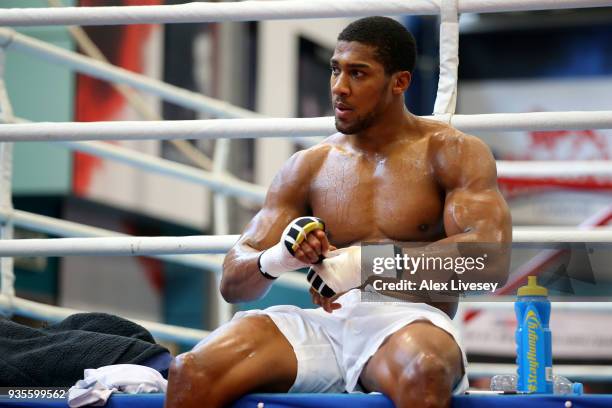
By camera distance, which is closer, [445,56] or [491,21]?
[445,56]

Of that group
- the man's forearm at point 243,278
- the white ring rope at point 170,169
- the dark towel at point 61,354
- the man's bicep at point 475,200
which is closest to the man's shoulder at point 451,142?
the man's bicep at point 475,200

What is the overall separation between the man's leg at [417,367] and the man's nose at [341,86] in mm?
571

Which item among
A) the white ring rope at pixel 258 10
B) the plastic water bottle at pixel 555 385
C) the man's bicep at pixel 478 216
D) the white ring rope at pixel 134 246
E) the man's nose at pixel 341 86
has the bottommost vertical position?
the plastic water bottle at pixel 555 385

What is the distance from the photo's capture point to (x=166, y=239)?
300 centimetres

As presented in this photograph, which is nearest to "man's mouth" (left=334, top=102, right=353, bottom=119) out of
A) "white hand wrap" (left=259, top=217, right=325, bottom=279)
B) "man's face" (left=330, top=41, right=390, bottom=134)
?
"man's face" (left=330, top=41, right=390, bottom=134)

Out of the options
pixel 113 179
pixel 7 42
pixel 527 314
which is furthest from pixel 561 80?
pixel 527 314

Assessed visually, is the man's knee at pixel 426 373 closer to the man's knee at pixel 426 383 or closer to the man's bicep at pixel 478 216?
the man's knee at pixel 426 383

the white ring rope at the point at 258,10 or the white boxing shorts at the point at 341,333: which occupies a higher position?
the white ring rope at the point at 258,10

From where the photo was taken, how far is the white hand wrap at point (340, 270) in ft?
7.29

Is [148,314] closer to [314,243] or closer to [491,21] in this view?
[491,21]

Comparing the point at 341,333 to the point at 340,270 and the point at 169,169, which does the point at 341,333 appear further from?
the point at 169,169

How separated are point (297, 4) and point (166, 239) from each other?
2.30 feet

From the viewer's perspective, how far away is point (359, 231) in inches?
100

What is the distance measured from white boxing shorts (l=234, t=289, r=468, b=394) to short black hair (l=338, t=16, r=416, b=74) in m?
0.53
